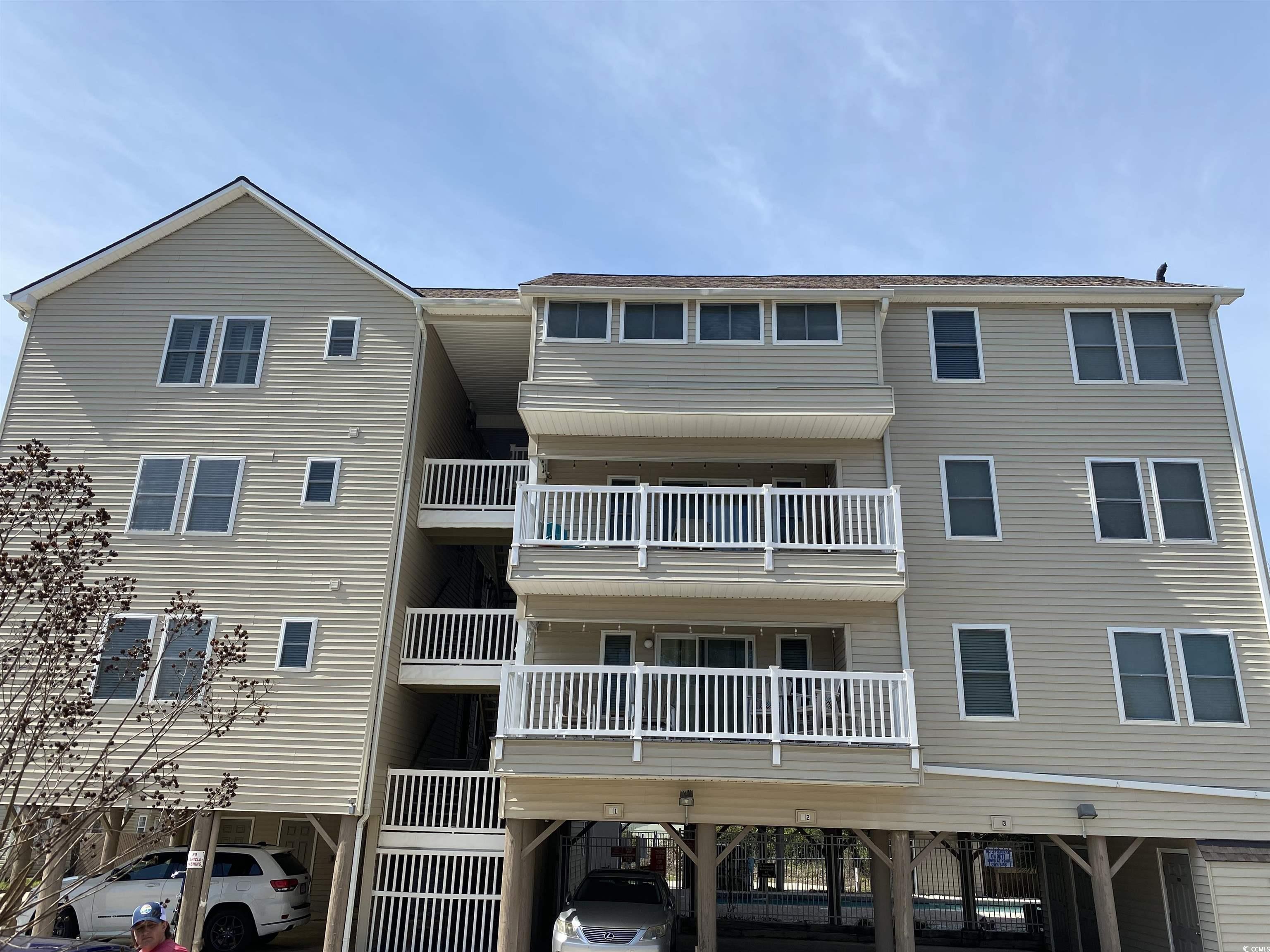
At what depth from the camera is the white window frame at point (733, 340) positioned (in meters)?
15.8

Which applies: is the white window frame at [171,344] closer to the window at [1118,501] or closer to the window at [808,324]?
the window at [808,324]

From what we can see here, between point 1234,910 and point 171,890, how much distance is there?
1596 cm

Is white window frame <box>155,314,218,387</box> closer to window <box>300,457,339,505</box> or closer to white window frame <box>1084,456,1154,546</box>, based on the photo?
window <box>300,457,339,505</box>

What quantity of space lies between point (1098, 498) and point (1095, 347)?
2.88 m

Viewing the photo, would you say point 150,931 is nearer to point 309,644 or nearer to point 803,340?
point 309,644

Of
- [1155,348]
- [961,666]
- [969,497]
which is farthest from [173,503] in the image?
[1155,348]

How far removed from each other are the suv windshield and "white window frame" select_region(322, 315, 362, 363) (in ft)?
32.4

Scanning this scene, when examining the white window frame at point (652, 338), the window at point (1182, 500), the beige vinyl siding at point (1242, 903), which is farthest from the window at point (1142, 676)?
the white window frame at point (652, 338)

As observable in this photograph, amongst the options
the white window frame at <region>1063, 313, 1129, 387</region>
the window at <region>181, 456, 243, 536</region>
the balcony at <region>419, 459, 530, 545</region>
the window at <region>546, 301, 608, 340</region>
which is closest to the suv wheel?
the window at <region>181, 456, 243, 536</region>

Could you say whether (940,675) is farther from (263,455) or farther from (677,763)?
(263,455)

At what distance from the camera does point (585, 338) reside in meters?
16.0

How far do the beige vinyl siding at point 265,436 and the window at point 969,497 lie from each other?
30.8 feet

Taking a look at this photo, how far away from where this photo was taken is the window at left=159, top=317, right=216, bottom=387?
53.7ft

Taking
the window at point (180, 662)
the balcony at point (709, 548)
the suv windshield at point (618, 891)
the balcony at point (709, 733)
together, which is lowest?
the suv windshield at point (618, 891)
